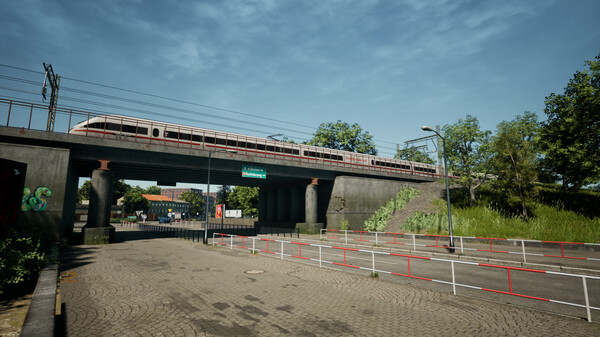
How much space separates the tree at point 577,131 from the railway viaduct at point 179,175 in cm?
1792

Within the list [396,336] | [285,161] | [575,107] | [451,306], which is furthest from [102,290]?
[575,107]

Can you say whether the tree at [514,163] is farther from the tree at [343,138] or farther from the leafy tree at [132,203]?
the leafy tree at [132,203]

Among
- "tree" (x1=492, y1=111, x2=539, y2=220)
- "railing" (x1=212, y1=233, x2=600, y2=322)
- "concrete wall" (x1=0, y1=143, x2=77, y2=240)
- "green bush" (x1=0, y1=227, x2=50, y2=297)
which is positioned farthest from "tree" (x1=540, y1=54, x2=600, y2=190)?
"concrete wall" (x1=0, y1=143, x2=77, y2=240)

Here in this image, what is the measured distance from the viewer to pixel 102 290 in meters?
8.77

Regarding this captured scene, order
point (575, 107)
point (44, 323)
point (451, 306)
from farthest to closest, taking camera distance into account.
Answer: point (575, 107) → point (451, 306) → point (44, 323)

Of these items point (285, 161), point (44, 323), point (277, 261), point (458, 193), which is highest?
point (285, 161)

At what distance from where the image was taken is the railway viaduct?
20047 mm

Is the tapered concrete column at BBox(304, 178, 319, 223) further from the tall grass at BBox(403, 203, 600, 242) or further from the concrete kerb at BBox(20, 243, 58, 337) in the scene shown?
the concrete kerb at BBox(20, 243, 58, 337)

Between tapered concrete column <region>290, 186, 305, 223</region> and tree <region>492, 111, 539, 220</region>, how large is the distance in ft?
76.8

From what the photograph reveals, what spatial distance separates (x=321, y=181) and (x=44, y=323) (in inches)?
1370

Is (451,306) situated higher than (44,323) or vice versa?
(44,323)

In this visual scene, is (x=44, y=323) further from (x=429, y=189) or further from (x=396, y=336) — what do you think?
(x=429, y=189)

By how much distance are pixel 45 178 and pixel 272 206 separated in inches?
1183

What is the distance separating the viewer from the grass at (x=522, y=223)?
19.3 metres
